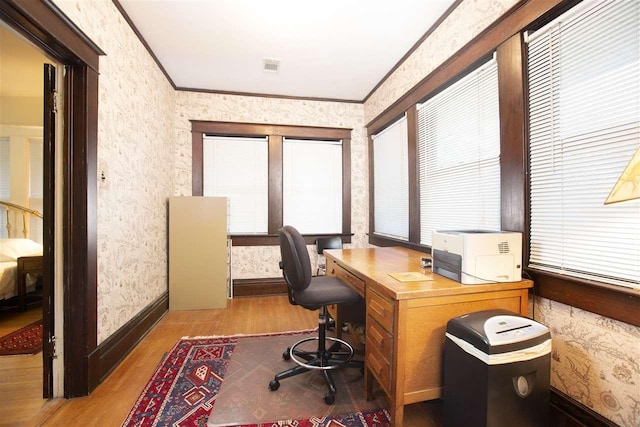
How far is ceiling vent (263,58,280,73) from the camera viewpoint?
2.89m

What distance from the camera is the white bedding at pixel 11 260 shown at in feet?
9.50

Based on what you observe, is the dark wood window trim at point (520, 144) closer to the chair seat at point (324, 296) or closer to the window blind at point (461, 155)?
the window blind at point (461, 155)

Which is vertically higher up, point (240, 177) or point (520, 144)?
point (240, 177)

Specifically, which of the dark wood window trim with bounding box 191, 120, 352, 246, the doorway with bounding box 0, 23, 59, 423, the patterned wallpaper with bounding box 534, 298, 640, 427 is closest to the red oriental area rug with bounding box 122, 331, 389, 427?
the doorway with bounding box 0, 23, 59, 423

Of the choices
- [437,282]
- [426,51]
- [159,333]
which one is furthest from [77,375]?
[426,51]

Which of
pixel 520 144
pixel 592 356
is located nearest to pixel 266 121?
pixel 520 144

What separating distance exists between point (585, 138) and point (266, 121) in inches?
129

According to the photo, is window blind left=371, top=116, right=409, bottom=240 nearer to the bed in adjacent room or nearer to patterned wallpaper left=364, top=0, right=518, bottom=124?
patterned wallpaper left=364, top=0, right=518, bottom=124

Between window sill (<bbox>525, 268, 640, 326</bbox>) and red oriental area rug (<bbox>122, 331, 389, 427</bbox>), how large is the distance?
1.15 m

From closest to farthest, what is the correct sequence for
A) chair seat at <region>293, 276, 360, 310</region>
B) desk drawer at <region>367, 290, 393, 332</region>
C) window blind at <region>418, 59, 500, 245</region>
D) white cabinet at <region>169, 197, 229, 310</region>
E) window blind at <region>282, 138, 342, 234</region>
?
desk drawer at <region>367, 290, 393, 332</region>
chair seat at <region>293, 276, 360, 310</region>
window blind at <region>418, 59, 500, 245</region>
white cabinet at <region>169, 197, 229, 310</region>
window blind at <region>282, 138, 342, 234</region>

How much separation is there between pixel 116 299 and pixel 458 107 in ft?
10.4

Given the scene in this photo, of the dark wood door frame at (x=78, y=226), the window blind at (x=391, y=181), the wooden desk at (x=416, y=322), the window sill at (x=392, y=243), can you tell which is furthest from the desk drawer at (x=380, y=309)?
the dark wood door frame at (x=78, y=226)

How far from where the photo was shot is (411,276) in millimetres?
1593

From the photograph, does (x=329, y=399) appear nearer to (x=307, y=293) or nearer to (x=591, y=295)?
(x=307, y=293)
